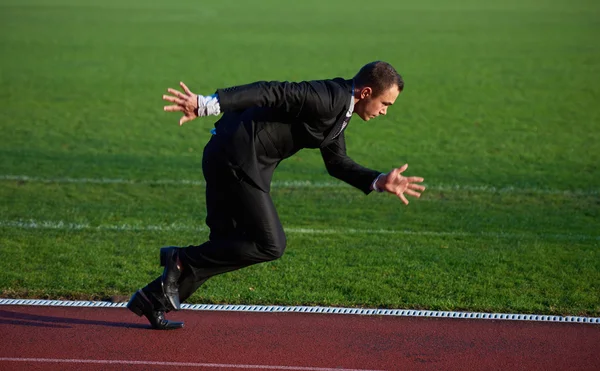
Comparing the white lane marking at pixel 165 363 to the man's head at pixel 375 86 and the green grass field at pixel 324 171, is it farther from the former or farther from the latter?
the man's head at pixel 375 86

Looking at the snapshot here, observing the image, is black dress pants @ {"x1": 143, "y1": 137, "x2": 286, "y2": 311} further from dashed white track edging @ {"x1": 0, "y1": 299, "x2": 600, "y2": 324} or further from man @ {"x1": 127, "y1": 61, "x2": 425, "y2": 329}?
dashed white track edging @ {"x1": 0, "y1": 299, "x2": 600, "y2": 324}

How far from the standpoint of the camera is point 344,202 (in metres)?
12.1

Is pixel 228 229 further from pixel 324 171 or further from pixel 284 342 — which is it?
pixel 324 171

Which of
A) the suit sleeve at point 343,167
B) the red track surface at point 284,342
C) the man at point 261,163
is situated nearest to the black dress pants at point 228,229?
the man at point 261,163

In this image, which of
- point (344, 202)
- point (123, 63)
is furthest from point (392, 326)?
point (123, 63)

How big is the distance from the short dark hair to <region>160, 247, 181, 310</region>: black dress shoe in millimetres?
1811

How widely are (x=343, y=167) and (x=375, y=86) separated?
2.63 feet

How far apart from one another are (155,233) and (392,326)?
12.0 ft

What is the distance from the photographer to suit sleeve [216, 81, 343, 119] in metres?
6.15

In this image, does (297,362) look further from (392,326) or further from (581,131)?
(581,131)

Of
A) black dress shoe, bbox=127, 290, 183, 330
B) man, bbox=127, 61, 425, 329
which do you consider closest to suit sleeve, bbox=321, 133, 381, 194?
man, bbox=127, 61, 425, 329

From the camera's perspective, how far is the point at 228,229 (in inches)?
275

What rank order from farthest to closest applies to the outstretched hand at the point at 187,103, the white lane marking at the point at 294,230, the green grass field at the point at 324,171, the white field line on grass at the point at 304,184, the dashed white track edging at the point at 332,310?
the white field line on grass at the point at 304,184 < the white lane marking at the point at 294,230 < the green grass field at the point at 324,171 < the dashed white track edging at the point at 332,310 < the outstretched hand at the point at 187,103

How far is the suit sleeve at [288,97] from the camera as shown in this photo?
6.15 m
